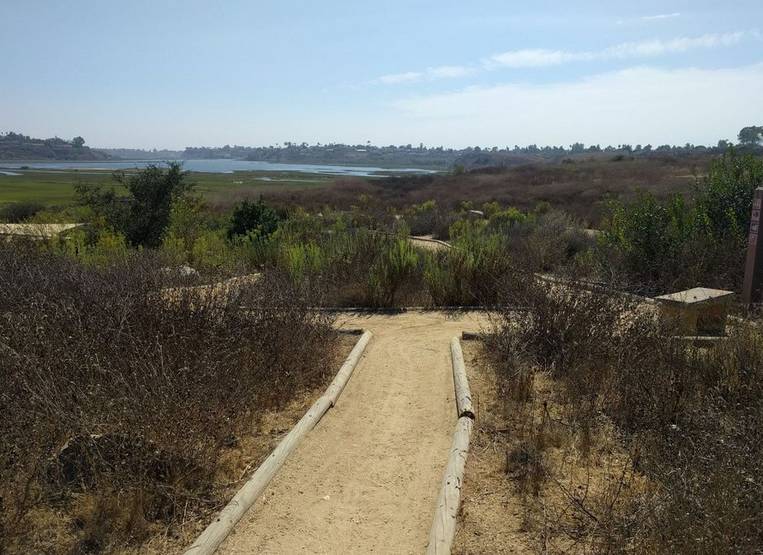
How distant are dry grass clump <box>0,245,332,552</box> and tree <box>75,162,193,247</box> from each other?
36.3ft

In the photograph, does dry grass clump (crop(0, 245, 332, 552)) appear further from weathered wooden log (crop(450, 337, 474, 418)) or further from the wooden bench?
the wooden bench

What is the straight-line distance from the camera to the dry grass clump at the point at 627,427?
350 cm

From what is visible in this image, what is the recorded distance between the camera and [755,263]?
9.29 meters

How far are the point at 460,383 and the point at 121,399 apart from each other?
333cm

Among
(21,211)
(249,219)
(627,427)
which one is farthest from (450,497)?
(21,211)

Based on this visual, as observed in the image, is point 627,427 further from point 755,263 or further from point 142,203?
point 142,203

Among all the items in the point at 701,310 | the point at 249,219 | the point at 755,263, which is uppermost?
the point at 755,263

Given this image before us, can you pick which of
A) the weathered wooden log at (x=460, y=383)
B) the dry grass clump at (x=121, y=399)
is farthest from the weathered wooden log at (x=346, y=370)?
the weathered wooden log at (x=460, y=383)

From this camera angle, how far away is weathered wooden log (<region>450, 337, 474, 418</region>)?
577cm

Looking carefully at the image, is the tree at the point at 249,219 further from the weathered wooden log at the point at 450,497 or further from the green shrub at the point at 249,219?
the weathered wooden log at the point at 450,497

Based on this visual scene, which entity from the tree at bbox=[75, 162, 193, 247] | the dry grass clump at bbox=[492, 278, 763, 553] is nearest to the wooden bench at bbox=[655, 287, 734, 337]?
the dry grass clump at bbox=[492, 278, 763, 553]

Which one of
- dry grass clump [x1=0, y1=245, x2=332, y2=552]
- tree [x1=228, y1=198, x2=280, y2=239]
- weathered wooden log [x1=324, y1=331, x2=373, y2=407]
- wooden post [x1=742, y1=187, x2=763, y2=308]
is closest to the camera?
dry grass clump [x1=0, y1=245, x2=332, y2=552]

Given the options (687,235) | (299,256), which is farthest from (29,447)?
(687,235)

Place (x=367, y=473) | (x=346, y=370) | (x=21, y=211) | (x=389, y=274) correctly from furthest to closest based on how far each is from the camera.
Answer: (x=21, y=211), (x=389, y=274), (x=346, y=370), (x=367, y=473)
